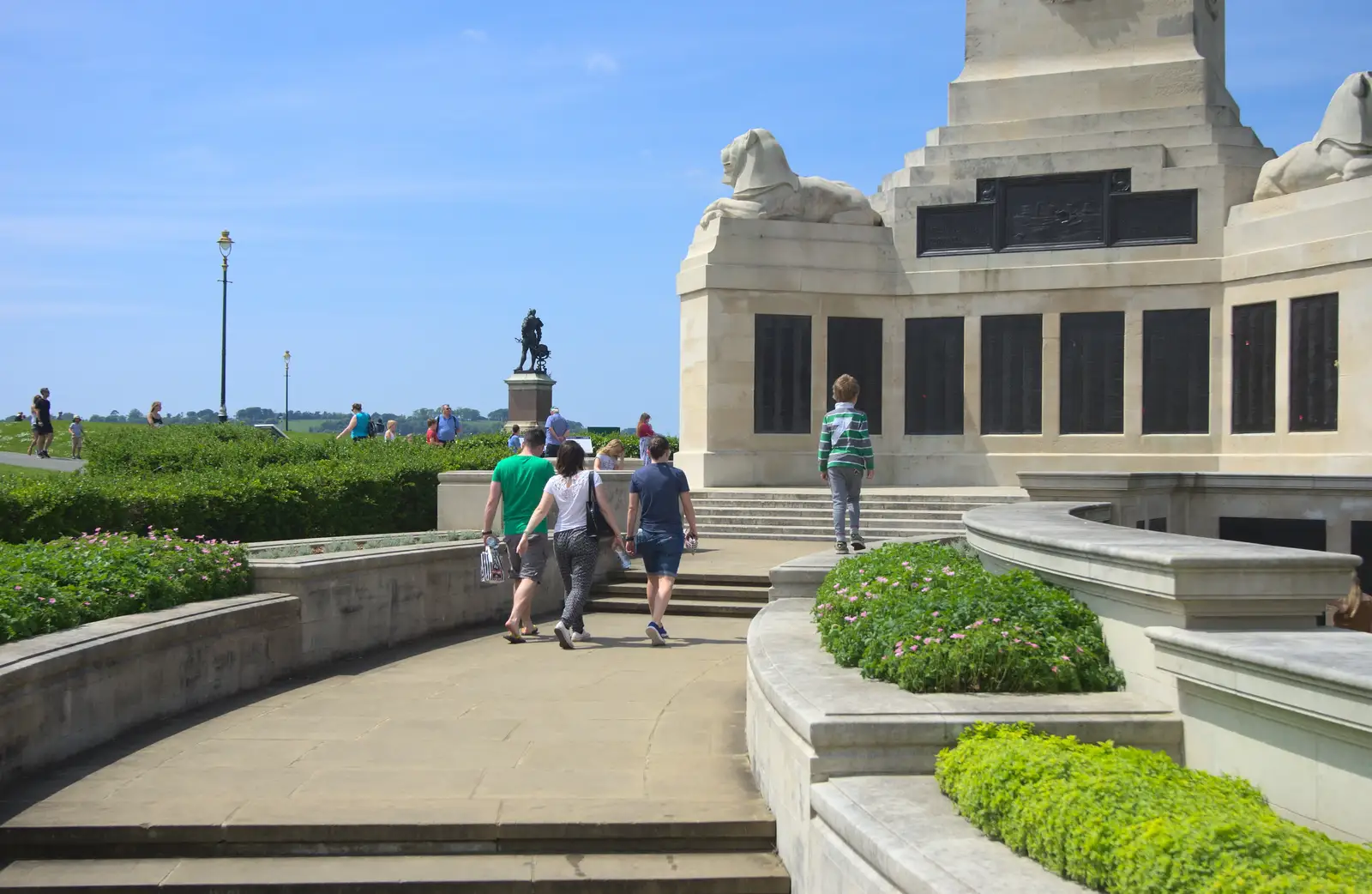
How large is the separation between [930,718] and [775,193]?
18269 millimetres

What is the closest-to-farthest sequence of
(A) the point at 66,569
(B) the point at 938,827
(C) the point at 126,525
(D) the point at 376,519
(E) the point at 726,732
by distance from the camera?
(B) the point at 938,827, (E) the point at 726,732, (A) the point at 66,569, (C) the point at 126,525, (D) the point at 376,519

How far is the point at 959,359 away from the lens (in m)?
22.8

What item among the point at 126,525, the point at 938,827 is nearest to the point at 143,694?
the point at 126,525

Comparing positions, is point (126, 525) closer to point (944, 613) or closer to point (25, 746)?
point (25, 746)

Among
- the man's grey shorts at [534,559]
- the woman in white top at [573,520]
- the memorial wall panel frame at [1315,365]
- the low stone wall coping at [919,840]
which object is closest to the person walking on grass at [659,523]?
the woman in white top at [573,520]

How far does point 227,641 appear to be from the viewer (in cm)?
955

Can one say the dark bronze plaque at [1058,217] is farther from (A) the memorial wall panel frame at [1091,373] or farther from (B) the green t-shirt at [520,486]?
(B) the green t-shirt at [520,486]

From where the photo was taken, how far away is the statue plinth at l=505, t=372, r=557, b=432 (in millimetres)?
44938

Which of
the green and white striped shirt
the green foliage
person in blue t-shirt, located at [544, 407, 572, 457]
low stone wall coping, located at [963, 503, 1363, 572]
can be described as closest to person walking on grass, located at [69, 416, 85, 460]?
the green foliage

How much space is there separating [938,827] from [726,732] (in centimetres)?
360

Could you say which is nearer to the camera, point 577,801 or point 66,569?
point 577,801

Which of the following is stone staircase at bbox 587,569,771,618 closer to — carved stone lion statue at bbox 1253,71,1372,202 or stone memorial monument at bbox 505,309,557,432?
carved stone lion statue at bbox 1253,71,1372,202

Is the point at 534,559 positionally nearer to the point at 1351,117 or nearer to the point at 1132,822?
the point at 1132,822

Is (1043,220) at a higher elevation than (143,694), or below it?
higher
